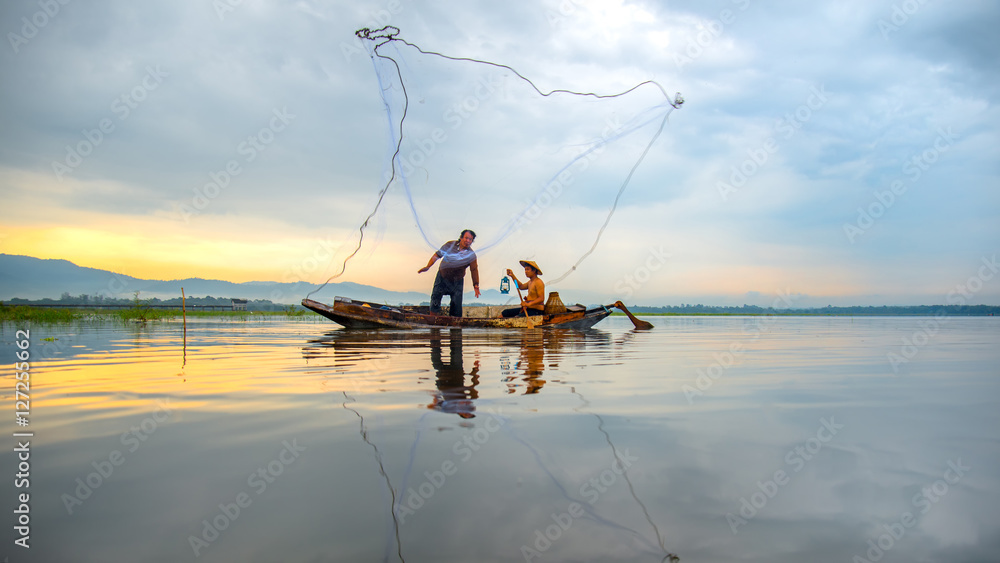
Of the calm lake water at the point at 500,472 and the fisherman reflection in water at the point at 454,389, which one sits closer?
the calm lake water at the point at 500,472

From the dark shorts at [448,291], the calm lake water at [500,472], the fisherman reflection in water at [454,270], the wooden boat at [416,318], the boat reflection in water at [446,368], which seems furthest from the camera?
the dark shorts at [448,291]

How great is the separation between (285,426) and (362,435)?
0.85 m

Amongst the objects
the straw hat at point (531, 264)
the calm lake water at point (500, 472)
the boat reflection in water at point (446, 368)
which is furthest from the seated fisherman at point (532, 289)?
the calm lake water at point (500, 472)

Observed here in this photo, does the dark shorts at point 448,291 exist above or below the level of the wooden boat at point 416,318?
above

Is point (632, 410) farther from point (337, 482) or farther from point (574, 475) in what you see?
point (337, 482)

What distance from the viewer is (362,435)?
4402mm

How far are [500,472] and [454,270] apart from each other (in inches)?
717

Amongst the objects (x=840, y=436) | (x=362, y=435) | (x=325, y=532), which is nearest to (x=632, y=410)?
(x=840, y=436)

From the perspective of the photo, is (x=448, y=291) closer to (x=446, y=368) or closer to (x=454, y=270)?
(x=454, y=270)

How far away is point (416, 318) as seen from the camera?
21.6 meters

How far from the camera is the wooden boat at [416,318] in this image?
21547mm

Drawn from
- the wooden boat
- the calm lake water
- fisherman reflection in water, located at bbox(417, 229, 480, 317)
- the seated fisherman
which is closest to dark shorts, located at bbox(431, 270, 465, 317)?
fisherman reflection in water, located at bbox(417, 229, 480, 317)

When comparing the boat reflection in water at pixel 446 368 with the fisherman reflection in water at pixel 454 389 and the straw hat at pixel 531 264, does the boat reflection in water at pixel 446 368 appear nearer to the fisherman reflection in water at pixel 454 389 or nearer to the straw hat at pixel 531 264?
the fisherman reflection in water at pixel 454 389

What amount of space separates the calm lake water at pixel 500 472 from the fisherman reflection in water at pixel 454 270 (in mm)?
12967
